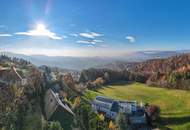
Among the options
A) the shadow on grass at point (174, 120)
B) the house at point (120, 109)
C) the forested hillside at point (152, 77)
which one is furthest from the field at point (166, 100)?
the forested hillside at point (152, 77)

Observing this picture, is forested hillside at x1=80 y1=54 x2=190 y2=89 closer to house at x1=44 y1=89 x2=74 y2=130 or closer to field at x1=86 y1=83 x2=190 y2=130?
field at x1=86 y1=83 x2=190 y2=130

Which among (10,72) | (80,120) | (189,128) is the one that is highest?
(10,72)

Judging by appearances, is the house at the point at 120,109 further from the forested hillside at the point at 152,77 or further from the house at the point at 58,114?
the forested hillside at the point at 152,77

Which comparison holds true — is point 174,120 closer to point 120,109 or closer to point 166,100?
point 120,109

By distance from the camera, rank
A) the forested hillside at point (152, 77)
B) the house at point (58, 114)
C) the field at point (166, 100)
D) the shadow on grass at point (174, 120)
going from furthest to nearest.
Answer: the forested hillside at point (152, 77) → the field at point (166, 100) → the shadow on grass at point (174, 120) → the house at point (58, 114)

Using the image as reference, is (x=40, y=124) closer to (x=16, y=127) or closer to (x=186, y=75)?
(x=16, y=127)

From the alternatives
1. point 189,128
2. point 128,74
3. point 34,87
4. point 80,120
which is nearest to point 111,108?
point 189,128

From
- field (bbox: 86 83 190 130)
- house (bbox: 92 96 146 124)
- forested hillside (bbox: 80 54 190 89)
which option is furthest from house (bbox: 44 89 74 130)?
forested hillside (bbox: 80 54 190 89)
